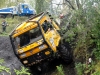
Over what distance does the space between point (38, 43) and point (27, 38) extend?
0.75 metres

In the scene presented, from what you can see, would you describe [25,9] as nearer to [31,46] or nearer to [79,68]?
[31,46]

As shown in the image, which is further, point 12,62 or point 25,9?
point 25,9

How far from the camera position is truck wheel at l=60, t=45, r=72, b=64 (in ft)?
29.5

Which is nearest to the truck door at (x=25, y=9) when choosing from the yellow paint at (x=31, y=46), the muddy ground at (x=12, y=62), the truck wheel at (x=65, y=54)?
the muddy ground at (x=12, y=62)

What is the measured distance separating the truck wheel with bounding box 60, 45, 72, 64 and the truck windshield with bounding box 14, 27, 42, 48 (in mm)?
980

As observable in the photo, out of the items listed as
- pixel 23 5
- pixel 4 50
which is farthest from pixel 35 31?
pixel 23 5

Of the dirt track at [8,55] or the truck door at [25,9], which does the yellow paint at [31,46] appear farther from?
the truck door at [25,9]

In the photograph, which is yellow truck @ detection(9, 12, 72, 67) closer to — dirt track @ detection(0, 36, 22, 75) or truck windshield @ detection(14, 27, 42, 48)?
truck windshield @ detection(14, 27, 42, 48)

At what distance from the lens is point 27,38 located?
9.35 meters

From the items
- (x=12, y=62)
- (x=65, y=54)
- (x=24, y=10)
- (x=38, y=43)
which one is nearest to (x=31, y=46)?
(x=38, y=43)

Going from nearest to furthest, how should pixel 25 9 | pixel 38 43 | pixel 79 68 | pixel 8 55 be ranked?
pixel 79 68 < pixel 38 43 < pixel 8 55 < pixel 25 9

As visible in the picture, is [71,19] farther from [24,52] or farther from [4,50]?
[4,50]

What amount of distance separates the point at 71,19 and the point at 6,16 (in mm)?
19424

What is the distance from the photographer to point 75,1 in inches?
354
